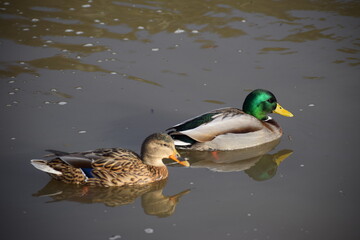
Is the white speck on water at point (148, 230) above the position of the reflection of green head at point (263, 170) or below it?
above

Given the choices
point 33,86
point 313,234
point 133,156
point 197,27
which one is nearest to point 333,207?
point 313,234

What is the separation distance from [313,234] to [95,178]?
2.25 metres

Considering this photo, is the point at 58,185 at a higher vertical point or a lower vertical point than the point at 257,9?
lower

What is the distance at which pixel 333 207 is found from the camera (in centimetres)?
533

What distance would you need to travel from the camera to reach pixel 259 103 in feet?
22.5

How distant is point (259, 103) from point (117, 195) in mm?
2374

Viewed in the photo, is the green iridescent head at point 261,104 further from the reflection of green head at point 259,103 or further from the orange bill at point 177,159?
the orange bill at point 177,159

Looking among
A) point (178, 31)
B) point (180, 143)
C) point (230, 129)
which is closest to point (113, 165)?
point (180, 143)

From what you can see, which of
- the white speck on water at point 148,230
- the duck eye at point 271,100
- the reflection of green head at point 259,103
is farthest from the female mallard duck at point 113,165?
the duck eye at point 271,100

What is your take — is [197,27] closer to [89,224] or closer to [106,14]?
[106,14]

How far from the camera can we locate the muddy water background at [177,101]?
16.7ft

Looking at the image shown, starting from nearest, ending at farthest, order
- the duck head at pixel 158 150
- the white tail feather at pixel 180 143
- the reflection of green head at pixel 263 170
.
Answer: the duck head at pixel 158 150
the reflection of green head at pixel 263 170
the white tail feather at pixel 180 143

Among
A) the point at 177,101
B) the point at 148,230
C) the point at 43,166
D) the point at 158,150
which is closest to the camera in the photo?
the point at 148,230

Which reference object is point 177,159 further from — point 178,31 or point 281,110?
point 178,31
